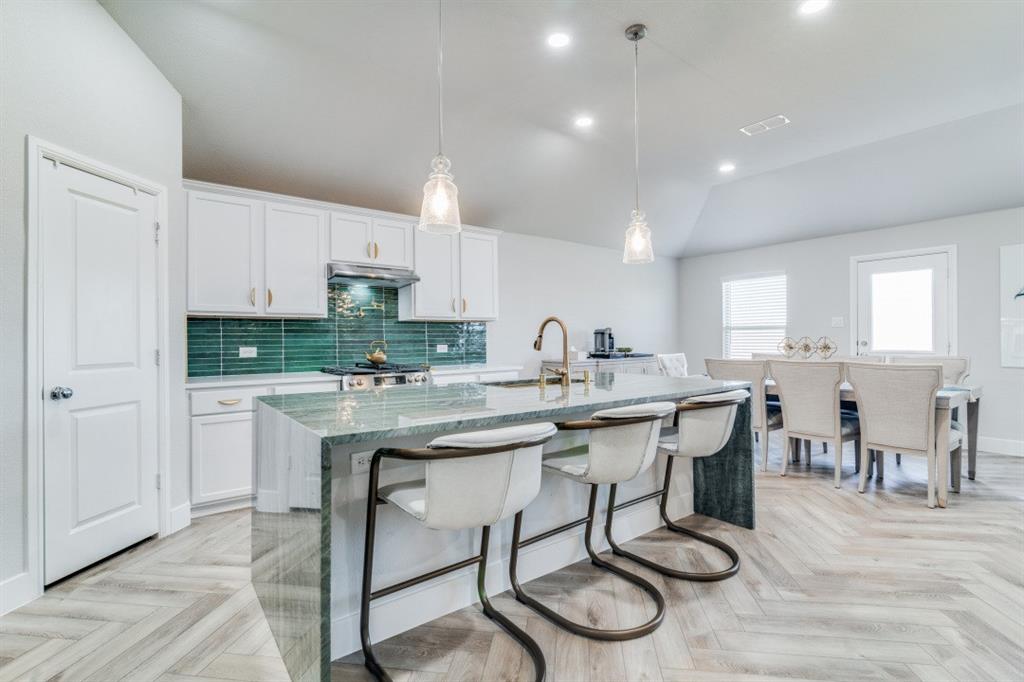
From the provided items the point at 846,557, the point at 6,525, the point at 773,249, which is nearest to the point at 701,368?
the point at 773,249

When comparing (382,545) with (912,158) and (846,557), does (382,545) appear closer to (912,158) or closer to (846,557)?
(846,557)

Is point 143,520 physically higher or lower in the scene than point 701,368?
lower

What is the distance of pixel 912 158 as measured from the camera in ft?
14.6

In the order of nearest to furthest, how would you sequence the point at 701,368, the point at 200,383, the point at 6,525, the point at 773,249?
the point at 6,525 → the point at 200,383 → the point at 773,249 → the point at 701,368

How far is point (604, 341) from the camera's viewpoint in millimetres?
5980

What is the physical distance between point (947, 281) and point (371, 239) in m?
5.85

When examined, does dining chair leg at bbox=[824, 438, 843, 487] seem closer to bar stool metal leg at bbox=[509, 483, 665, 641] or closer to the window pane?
bar stool metal leg at bbox=[509, 483, 665, 641]

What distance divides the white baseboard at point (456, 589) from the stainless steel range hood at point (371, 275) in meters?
2.53

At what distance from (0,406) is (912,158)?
6.73 m

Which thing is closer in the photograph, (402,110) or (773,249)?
(402,110)

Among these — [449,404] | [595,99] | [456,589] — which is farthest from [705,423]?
[595,99]

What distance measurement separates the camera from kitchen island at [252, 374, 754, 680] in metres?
1.39

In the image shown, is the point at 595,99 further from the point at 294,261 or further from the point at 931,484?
the point at 931,484

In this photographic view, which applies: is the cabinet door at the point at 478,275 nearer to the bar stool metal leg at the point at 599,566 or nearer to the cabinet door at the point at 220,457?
the cabinet door at the point at 220,457
